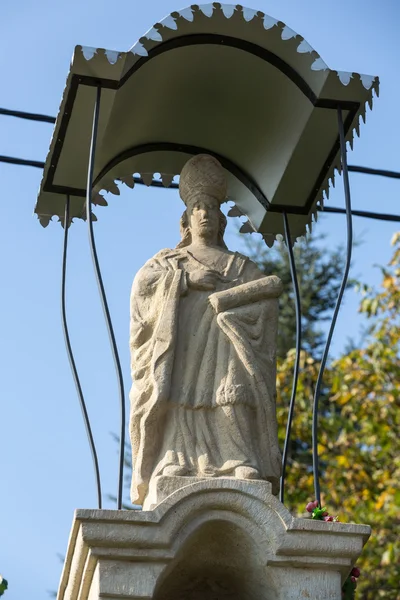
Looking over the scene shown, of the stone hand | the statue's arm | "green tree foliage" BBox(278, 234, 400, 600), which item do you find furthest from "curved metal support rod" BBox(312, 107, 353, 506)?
"green tree foliage" BBox(278, 234, 400, 600)

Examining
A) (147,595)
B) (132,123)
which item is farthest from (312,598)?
(132,123)

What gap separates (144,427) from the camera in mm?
9016

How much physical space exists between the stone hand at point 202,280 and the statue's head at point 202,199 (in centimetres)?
49

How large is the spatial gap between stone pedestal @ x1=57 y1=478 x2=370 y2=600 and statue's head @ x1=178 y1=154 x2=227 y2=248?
2.21 meters

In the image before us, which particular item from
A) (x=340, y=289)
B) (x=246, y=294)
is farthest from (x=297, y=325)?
(x=246, y=294)

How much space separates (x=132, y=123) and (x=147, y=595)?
3911 mm

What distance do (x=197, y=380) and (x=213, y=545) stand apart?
1096mm

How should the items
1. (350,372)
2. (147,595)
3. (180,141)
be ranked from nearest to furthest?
1. (147,595)
2. (180,141)
3. (350,372)

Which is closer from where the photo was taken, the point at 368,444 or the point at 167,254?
the point at 167,254

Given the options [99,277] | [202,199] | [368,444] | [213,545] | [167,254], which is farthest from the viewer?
[368,444]

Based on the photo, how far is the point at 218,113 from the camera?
11070mm

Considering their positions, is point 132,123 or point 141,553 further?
point 132,123

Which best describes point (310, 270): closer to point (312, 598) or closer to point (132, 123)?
point (132, 123)

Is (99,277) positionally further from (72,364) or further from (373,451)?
(373,451)
